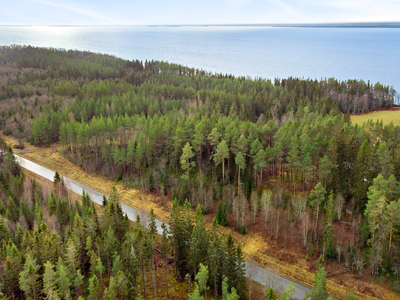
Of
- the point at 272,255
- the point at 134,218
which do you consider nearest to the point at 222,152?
the point at 134,218

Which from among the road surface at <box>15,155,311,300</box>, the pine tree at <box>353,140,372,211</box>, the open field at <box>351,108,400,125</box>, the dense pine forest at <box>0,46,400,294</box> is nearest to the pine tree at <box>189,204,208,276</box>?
the dense pine forest at <box>0,46,400,294</box>

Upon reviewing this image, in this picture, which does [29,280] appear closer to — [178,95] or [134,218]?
[134,218]

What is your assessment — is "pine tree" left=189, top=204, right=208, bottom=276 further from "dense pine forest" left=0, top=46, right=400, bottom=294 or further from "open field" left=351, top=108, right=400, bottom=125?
"open field" left=351, top=108, right=400, bottom=125

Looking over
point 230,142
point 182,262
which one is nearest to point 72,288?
point 182,262

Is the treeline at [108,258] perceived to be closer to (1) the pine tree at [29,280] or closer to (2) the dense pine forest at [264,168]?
(1) the pine tree at [29,280]

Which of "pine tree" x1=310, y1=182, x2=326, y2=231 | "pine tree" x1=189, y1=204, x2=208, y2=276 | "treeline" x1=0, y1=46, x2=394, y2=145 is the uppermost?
"treeline" x1=0, y1=46, x2=394, y2=145
